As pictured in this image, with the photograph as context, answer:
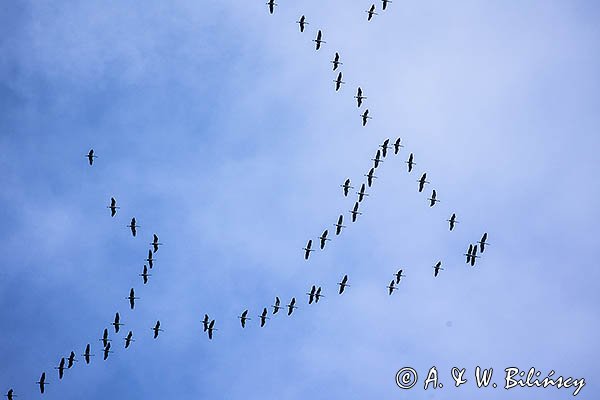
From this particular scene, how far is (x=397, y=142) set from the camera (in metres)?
97.0

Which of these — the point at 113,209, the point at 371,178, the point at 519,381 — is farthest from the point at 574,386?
the point at 113,209

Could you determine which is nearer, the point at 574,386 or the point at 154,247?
the point at 574,386

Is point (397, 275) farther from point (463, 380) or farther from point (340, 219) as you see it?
point (463, 380)

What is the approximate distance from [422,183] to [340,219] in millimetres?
9263

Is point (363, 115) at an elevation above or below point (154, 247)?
above

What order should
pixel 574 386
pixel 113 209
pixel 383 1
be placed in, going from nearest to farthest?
pixel 574 386 < pixel 383 1 < pixel 113 209

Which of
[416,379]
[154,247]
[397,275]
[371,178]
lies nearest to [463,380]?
[416,379]

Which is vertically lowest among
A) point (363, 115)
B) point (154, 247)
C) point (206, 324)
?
point (206, 324)

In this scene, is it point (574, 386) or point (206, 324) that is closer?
point (574, 386)

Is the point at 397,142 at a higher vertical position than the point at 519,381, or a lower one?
higher

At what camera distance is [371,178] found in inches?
4018

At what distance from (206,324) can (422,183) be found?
81.9ft

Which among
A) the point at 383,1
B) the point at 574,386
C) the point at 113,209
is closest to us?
the point at 574,386

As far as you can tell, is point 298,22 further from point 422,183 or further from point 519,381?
point 519,381
